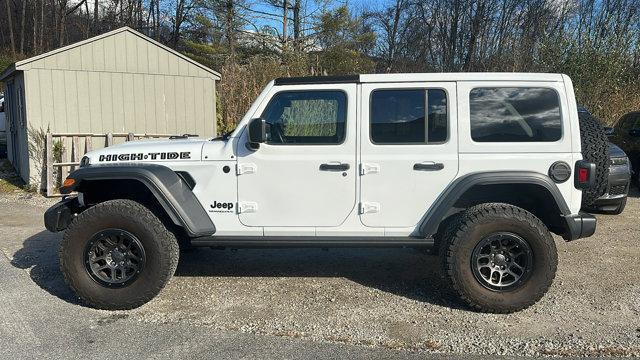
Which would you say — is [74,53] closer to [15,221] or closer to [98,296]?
[15,221]

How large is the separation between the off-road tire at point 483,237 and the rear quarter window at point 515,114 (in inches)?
24.3

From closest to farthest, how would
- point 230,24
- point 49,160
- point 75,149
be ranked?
1. point 49,160
2. point 75,149
3. point 230,24

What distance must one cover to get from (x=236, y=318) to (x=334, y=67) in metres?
22.5

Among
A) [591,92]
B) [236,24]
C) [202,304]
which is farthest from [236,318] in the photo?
[236,24]

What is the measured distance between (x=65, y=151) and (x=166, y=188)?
298 inches

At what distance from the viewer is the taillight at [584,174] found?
4.16 meters

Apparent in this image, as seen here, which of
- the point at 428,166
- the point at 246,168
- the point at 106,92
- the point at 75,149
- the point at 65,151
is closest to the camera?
the point at 428,166

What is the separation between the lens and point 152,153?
450cm

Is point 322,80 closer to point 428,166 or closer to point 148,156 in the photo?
point 428,166

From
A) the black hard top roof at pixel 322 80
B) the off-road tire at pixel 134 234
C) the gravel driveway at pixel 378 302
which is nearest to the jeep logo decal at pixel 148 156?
the off-road tire at pixel 134 234

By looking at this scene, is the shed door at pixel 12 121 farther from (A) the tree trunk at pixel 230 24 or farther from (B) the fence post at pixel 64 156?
(A) the tree trunk at pixel 230 24

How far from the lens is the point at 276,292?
485cm

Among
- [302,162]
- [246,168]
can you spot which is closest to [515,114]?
[302,162]

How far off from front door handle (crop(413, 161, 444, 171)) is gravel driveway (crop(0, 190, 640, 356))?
47.9 inches
